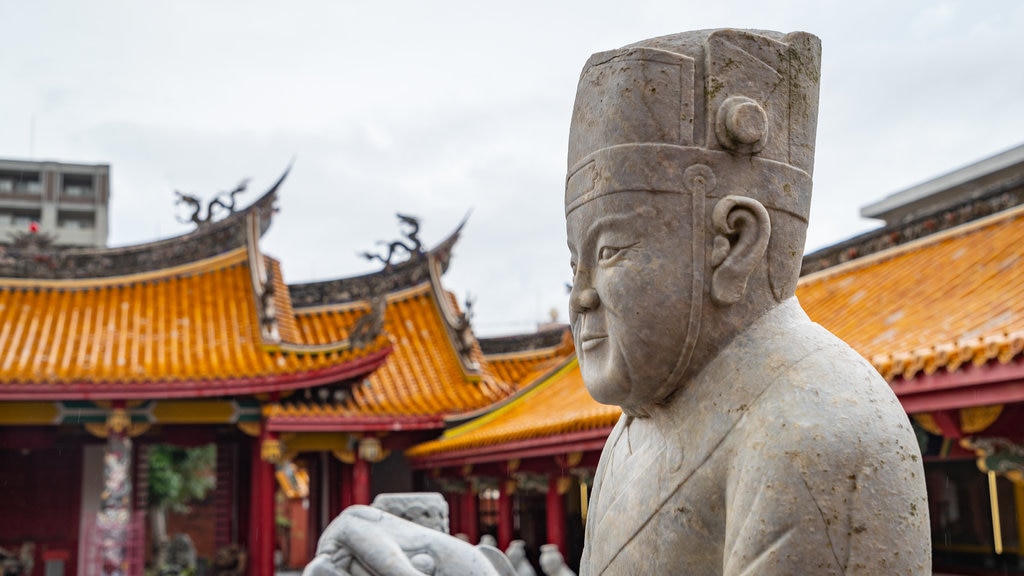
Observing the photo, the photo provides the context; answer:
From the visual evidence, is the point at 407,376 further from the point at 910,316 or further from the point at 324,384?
the point at 910,316

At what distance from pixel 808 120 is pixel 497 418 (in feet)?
40.7

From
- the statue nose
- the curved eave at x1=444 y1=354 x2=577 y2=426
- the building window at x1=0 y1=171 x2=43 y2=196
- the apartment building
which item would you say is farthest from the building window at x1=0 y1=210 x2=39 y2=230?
the statue nose

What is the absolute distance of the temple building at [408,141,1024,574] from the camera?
249 inches

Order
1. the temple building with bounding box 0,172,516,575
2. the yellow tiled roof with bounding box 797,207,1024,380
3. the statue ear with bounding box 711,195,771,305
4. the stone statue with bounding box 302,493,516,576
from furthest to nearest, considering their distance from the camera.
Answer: the temple building with bounding box 0,172,516,575, the yellow tiled roof with bounding box 797,207,1024,380, the stone statue with bounding box 302,493,516,576, the statue ear with bounding box 711,195,771,305

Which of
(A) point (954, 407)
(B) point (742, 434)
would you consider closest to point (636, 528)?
(B) point (742, 434)

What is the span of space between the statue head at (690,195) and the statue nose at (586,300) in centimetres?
2

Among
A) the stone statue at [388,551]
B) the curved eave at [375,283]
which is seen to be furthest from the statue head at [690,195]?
the curved eave at [375,283]

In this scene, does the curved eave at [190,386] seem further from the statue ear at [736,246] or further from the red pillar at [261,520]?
the statue ear at [736,246]

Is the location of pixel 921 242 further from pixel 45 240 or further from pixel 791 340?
pixel 45 240

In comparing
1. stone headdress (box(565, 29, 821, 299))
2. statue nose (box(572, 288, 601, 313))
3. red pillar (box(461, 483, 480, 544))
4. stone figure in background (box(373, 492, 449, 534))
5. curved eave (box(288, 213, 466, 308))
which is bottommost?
red pillar (box(461, 483, 480, 544))

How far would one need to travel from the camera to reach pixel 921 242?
10.2m

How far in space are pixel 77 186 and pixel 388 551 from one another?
178 feet

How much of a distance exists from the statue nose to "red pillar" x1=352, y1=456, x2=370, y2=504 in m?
12.8

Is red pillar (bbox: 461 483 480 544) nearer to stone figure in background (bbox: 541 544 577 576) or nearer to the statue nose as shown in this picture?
stone figure in background (bbox: 541 544 577 576)
